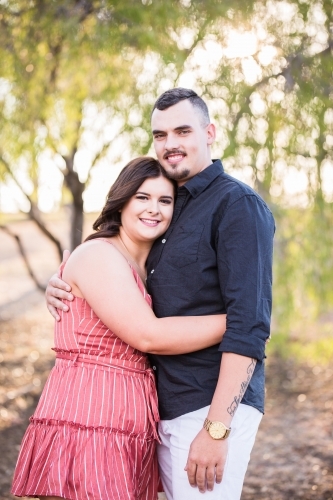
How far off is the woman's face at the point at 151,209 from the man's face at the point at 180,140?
7 cm

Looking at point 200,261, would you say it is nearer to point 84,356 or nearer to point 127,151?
point 84,356

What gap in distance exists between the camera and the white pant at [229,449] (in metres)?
2.04

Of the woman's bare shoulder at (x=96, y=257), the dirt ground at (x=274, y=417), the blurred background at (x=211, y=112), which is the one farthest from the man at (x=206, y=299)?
the dirt ground at (x=274, y=417)

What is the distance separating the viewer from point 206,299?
2.10 meters

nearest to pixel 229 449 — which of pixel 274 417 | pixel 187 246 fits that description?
pixel 187 246

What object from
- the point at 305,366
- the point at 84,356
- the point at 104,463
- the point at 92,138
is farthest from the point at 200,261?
the point at 305,366

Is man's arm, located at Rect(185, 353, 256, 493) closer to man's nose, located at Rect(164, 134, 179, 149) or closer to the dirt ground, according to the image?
man's nose, located at Rect(164, 134, 179, 149)

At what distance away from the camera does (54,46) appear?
4465 millimetres

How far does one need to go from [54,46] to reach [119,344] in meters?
2.97

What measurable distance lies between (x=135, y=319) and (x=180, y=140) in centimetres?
68

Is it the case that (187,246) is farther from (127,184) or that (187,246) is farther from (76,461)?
(76,461)

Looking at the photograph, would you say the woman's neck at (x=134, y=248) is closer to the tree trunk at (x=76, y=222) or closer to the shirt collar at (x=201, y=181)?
the shirt collar at (x=201, y=181)

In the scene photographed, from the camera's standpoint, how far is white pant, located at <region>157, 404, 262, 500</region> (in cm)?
204

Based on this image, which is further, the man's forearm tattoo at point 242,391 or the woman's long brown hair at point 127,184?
the woman's long brown hair at point 127,184
